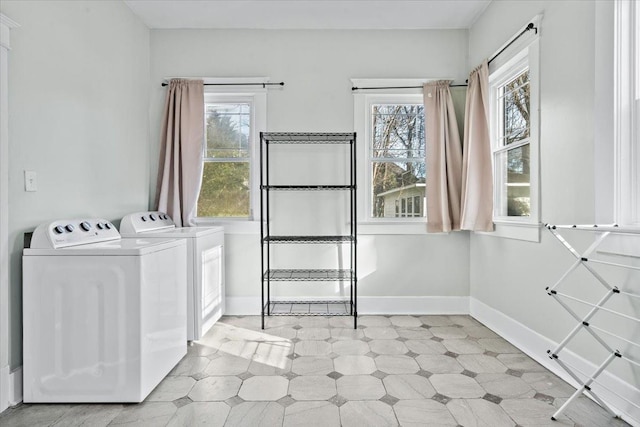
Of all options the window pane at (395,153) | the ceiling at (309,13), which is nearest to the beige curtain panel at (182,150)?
the ceiling at (309,13)

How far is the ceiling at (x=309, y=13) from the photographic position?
294cm

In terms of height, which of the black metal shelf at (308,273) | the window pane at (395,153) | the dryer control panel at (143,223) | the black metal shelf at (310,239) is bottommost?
the black metal shelf at (308,273)

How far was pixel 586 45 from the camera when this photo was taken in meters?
1.92

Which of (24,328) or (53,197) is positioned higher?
(53,197)

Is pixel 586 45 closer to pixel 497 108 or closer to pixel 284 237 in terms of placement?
pixel 497 108

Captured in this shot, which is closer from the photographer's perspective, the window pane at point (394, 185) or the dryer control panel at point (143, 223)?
the dryer control panel at point (143, 223)

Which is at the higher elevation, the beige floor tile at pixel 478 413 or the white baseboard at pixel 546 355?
the white baseboard at pixel 546 355

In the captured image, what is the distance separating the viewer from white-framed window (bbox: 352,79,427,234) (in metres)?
3.39

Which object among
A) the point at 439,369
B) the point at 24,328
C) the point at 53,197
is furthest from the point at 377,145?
the point at 24,328

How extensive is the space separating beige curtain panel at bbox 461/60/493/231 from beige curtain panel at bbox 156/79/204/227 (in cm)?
233

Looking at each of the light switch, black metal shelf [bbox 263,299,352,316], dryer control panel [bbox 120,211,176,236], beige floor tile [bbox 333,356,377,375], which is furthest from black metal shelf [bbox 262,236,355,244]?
the light switch

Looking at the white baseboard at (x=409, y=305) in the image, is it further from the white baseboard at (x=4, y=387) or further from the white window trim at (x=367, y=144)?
the white baseboard at (x=4, y=387)

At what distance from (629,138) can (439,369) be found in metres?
1.61

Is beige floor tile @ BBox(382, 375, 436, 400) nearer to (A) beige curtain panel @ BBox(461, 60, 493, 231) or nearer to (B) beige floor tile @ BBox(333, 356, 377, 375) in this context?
(B) beige floor tile @ BBox(333, 356, 377, 375)
